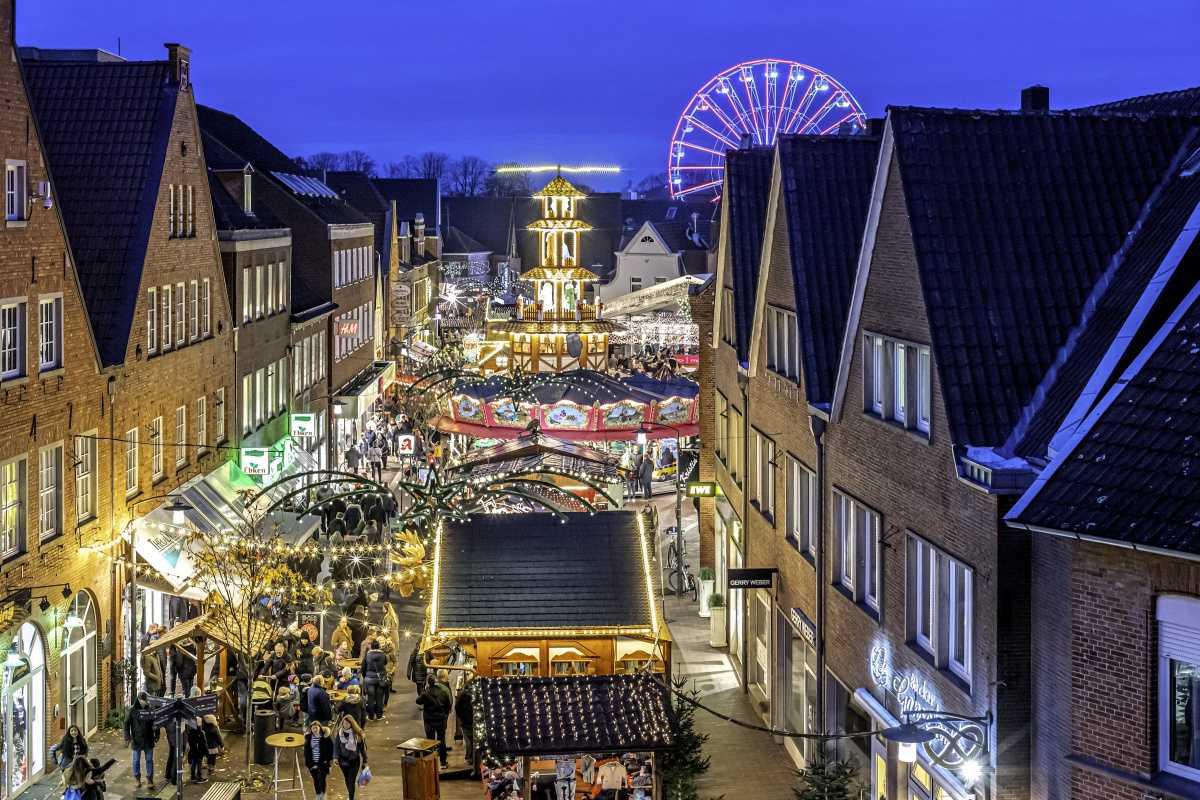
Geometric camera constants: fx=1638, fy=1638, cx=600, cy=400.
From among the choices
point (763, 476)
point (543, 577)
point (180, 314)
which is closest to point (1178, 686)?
point (543, 577)

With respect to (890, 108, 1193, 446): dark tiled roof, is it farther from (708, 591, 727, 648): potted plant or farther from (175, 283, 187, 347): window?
(175, 283, 187, 347): window

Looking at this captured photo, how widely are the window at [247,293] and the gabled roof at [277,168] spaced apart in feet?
Answer: 45.8

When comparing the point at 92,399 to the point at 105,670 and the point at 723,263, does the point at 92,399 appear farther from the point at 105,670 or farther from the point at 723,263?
the point at 723,263

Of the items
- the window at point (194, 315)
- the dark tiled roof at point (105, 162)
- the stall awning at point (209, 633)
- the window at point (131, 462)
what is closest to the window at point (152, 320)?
the dark tiled roof at point (105, 162)

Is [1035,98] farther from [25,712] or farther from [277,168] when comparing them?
[277,168]

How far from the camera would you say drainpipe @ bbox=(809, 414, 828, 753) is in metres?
23.3

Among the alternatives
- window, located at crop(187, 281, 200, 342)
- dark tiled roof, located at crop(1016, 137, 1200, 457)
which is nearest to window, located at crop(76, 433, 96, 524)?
window, located at crop(187, 281, 200, 342)

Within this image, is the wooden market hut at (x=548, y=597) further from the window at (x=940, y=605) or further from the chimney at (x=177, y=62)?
the chimney at (x=177, y=62)

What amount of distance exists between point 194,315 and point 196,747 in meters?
13.5

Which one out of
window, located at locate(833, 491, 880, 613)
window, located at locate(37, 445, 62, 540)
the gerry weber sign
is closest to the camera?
the gerry weber sign

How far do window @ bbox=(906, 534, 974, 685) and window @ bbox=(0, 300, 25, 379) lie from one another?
43.2 feet

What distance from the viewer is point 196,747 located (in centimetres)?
2439

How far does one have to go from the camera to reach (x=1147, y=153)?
19.5 metres

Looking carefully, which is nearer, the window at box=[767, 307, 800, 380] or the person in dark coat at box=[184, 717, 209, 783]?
the person in dark coat at box=[184, 717, 209, 783]
